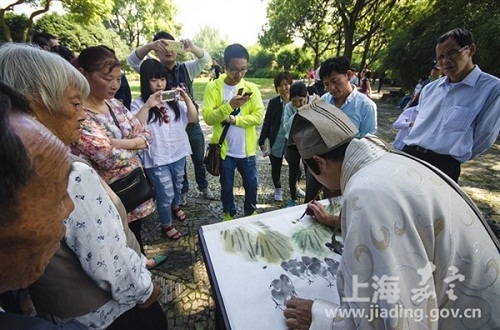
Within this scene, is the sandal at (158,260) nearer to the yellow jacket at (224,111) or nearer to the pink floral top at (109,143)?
the pink floral top at (109,143)

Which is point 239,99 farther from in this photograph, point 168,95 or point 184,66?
point 184,66

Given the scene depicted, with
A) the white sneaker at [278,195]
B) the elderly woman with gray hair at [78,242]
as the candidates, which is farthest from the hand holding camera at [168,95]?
the white sneaker at [278,195]

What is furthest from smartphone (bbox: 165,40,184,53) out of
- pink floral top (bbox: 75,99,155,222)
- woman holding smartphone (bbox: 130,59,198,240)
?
pink floral top (bbox: 75,99,155,222)

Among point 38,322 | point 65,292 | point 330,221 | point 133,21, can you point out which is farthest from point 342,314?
point 133,21

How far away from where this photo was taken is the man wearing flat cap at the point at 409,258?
2.85ft

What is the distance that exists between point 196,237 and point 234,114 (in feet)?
4.97

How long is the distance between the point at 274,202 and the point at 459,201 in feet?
10.2

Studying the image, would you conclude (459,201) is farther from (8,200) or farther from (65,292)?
(65,292)

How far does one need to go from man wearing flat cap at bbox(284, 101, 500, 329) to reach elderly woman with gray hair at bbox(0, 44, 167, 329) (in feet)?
2.36

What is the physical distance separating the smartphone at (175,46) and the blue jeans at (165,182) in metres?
1.22

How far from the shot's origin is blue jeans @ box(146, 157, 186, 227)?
289 cm

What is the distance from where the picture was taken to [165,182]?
115 inches

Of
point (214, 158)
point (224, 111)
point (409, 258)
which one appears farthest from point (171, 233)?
point (409, 258)

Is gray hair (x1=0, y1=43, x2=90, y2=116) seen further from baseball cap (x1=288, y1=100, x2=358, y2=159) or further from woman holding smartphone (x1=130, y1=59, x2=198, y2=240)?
woman holding smartphone (x1=130, y1=59, x2=198, y2=240)
